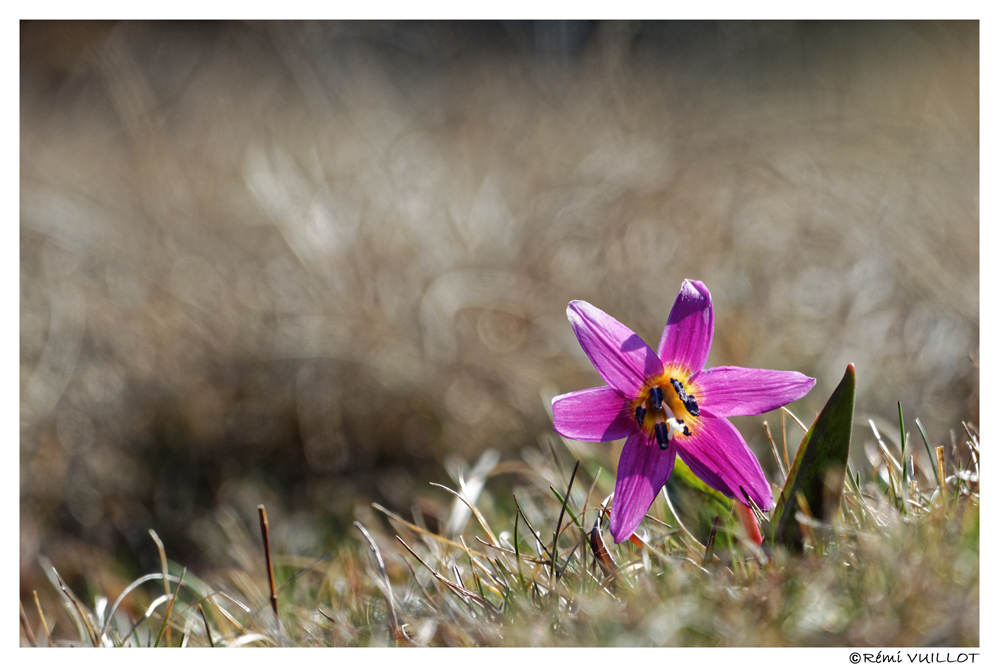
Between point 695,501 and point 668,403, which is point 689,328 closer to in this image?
point 668,403

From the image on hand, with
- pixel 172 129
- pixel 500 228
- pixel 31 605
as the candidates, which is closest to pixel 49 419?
pixel 31 605

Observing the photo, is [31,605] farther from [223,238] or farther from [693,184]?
[693,184]

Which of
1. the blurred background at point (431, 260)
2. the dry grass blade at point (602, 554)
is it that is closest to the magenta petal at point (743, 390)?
the dry grass blade at point (602, 554)

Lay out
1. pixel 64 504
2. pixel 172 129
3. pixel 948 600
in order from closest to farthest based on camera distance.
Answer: pixel 948 600 → pixel 64 504 → pixel 172 129

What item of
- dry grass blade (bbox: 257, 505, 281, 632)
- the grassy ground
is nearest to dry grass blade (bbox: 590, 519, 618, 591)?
the grassy ground

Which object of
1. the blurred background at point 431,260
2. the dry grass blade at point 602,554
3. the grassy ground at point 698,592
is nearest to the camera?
the grassy ground at point 698,592

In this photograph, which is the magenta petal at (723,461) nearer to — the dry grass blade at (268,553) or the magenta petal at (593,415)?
the magenta petal at (593,415)
